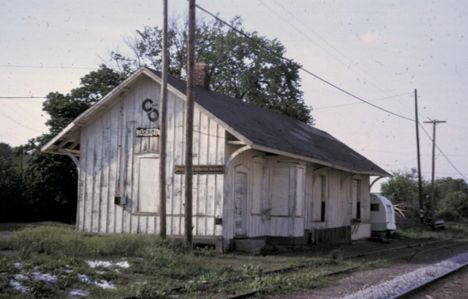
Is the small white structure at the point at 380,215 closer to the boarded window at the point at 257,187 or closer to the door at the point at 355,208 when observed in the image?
the door at the point at 355,208

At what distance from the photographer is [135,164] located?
20734 millimetres

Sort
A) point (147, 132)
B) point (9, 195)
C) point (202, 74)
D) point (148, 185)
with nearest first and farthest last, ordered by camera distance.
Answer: point (148, 185) → point (147, 132) → point (202, 74) → point (9, 195)

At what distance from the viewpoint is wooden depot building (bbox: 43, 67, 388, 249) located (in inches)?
753

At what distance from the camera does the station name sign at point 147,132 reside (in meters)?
20.4

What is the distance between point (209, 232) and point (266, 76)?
95.7 feet

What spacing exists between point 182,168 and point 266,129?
4365 mm

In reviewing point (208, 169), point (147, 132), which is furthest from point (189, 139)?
point (147, 132)

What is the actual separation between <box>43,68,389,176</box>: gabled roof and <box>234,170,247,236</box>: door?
1.51 metres

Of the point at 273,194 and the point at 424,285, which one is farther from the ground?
the point at 273,194

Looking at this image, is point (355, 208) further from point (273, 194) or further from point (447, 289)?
point (447, 289)

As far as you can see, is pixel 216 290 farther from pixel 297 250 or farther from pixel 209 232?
pixel 297 250

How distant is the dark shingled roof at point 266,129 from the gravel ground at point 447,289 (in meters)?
6.68

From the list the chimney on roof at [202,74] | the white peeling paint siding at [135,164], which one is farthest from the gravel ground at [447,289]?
the chimney on roof at [202,74]

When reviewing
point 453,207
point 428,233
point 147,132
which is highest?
point 147,132
